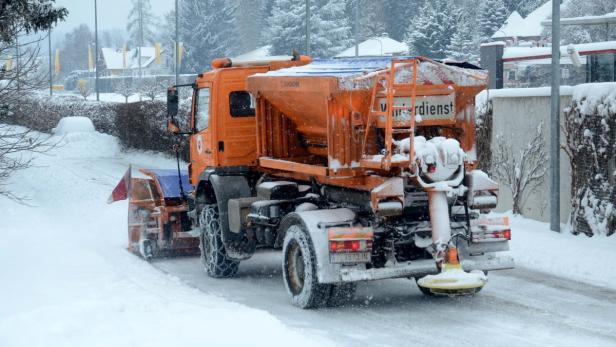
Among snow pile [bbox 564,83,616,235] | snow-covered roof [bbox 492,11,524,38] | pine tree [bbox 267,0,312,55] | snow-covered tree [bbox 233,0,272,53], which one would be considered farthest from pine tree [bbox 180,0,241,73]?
snow pile [bbox 564,83,616,235]

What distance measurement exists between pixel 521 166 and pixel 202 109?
663cm

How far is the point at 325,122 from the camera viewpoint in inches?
388

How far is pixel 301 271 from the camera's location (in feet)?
32.9

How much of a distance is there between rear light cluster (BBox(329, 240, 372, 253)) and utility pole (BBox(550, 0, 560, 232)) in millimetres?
5914

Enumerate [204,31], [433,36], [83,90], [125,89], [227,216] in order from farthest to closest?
[204,31], [125,89], [83,90], [433,36], [227,216]

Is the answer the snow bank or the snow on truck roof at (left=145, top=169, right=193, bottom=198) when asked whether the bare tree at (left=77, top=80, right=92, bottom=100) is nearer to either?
the snow on truck roof at (left=145, top=169, right=193, bottom=198)

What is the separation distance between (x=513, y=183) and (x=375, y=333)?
8737 millimetres

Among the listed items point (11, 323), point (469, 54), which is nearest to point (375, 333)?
point (11, 323)

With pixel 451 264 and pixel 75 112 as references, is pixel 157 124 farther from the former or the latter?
pixel 451 264

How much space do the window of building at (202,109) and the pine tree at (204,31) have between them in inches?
Answer: 2626

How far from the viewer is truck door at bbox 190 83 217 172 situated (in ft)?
40.0

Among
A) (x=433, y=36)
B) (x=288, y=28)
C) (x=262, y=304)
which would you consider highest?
(x=288, y=28)

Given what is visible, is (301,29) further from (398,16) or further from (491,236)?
(491,236)

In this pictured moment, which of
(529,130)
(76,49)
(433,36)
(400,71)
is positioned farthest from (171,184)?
(76,49)
